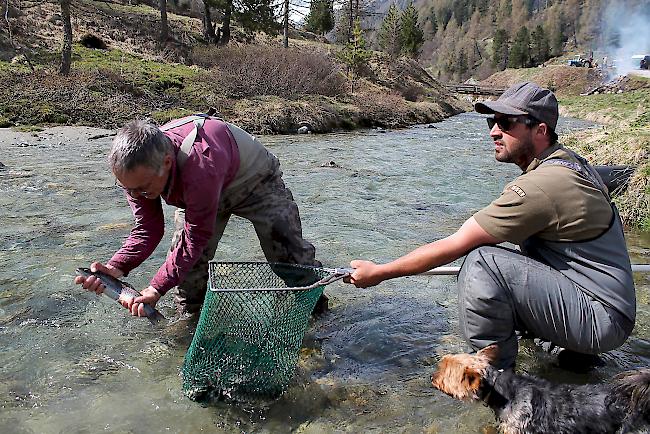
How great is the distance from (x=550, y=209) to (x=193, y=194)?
6.83 ft

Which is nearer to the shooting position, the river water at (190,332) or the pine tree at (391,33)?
the river water at (190,332)

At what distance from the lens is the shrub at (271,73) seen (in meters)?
25.7

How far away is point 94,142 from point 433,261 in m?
14.9

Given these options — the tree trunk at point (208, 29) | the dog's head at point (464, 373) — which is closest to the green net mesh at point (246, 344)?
the dog's head at point (464, 373)

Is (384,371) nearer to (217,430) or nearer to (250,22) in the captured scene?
(217,430)

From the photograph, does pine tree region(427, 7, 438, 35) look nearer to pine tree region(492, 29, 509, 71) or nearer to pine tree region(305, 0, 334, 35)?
pine tree region(492, 29, 509, 71)

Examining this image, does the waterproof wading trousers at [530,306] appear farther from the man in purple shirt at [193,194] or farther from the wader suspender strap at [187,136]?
the wader suspender strap at [187,136]

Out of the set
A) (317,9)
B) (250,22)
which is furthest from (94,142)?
(317,9)

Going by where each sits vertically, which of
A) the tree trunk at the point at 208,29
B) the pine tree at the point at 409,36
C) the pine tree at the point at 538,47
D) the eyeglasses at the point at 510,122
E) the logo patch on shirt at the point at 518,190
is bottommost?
the logo patch on shirt at the point at 518,190

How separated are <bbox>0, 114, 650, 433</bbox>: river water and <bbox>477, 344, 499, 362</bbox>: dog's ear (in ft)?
1.51

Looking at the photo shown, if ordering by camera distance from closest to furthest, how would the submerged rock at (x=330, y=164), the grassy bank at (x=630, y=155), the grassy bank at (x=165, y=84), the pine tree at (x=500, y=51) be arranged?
the grassy bank at (x=630, y=155) < the submerged rock at (x=330, y=164) < the grassy bank at (x=165, y=84) < the pine tree at (x=500, y=51)

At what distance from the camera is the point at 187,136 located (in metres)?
3.50

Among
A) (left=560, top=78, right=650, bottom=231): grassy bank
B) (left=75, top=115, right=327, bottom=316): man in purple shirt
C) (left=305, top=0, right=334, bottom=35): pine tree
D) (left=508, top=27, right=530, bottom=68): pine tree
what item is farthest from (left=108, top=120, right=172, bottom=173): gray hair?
(left=508, top=27, right=530, bottom=68): pine tree

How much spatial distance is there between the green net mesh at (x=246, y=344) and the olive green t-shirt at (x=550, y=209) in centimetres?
131
